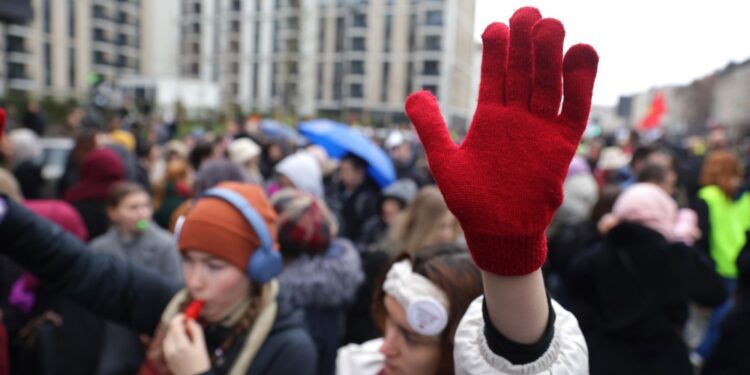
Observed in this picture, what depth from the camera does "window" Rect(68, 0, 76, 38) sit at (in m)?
57.8

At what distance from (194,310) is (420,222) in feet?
5.44

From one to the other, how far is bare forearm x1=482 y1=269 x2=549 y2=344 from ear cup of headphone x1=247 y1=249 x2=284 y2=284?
1193mm

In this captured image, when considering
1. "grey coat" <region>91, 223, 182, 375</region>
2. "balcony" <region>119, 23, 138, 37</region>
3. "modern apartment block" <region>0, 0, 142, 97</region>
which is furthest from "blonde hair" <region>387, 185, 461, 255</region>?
"balcony" <region>119, 23, 138, 37</region>

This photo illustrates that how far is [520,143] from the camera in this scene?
0.83 m

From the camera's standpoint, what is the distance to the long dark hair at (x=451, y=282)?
1481 millimetres

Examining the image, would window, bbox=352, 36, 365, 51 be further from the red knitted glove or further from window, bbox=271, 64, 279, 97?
the red knitted glove

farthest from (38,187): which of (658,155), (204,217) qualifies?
(658,155)

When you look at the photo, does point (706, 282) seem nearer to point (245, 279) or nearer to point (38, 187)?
point (245, 279)

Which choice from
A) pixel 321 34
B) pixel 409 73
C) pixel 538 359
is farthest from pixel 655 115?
pixel 321 34

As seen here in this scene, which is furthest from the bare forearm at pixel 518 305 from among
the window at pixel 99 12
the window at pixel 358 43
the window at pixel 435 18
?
the window at pixel 99 12

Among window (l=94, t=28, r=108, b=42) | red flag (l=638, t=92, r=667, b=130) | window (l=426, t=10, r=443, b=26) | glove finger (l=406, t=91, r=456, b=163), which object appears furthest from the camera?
window (l=94, t=28, r=108, b=42)

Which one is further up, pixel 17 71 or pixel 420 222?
pixel 17 71

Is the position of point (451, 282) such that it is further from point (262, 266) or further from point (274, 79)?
point (274, 79)

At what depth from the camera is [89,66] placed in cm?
6031
